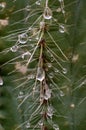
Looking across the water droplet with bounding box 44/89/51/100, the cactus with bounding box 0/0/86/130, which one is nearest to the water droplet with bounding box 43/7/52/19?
the cactus with bounding box 0/0/86/130

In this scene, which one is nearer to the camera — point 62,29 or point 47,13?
point 47,13

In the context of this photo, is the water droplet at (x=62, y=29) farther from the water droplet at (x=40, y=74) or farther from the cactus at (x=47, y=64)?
the water droplet at (x=40, y=74)

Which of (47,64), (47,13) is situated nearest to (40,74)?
(47,64)

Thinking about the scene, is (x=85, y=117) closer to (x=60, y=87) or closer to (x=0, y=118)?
(x=60, y=87)

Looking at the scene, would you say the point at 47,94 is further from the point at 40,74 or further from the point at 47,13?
the point at 47,13

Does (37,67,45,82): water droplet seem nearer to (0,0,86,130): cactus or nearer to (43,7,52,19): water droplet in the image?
(0,0,86,130): cactus

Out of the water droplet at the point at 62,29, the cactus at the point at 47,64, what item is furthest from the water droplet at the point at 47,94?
the water droplet at the point at 62,29

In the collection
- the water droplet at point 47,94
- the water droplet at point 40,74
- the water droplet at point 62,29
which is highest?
the water droplet at point 62,29

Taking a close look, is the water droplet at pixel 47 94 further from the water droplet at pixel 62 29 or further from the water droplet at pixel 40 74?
the water droplet at pixel 62 29

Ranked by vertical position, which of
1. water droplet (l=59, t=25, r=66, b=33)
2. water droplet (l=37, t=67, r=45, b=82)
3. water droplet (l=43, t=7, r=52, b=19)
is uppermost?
water droplet (l=43, t=7, r=52, b=19)

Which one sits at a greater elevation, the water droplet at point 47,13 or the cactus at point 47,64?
the water droplet at point 47,13
